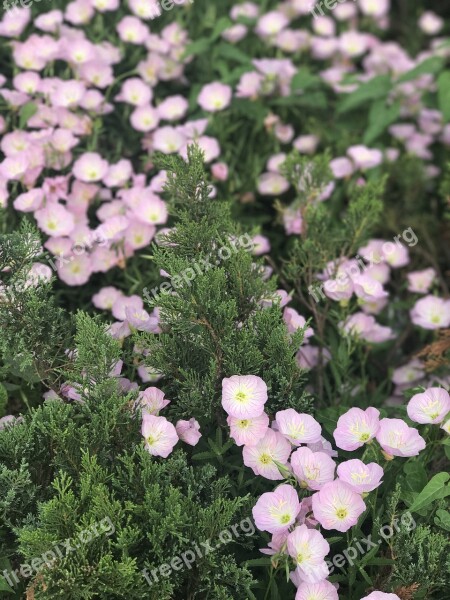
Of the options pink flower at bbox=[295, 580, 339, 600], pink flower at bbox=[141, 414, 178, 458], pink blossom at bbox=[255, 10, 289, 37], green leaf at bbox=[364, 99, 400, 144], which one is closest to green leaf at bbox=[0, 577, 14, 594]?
pink flower at bbox=[141, 414, 178, 458]

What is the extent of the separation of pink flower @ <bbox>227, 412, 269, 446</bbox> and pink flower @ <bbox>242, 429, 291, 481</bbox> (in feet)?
0.08

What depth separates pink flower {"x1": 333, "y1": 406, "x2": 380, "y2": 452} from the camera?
1831 millimetres

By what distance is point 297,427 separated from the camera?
6.00 ft

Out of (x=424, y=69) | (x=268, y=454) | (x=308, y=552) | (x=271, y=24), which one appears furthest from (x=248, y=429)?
(x=271, y=24)

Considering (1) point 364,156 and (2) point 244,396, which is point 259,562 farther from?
(1) point 364,156

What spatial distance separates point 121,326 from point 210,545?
0.63m

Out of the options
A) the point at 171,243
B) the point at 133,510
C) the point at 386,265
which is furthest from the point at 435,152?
the point at 133,510

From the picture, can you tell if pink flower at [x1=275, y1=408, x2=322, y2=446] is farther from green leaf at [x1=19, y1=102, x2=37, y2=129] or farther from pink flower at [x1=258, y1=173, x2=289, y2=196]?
green leaf at [x1=19, y1=102, x2=37, y2=129]

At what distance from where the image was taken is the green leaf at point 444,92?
9.68ft

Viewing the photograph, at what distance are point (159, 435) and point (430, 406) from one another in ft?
2.17

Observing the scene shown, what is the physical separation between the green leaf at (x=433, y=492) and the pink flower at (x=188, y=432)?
52 centimetres

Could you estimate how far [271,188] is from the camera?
2926mm

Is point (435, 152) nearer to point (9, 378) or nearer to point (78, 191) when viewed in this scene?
point (78, 191)

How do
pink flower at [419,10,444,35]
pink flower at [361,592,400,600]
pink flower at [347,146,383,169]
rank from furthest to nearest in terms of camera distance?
pink flower at [419,10,444,35], pink flower at [347,146,383,169], pink flower at [361,592,400,600]
